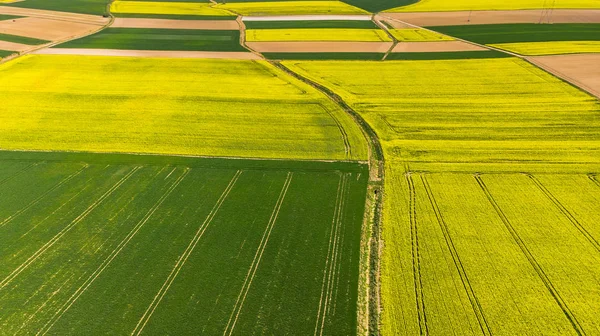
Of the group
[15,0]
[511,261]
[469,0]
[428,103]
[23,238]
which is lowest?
→ [23,238]

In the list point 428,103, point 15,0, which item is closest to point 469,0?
point 428,103

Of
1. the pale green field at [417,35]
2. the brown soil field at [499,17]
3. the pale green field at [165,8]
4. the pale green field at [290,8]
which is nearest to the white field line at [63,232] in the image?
the pale green field at [417,35]

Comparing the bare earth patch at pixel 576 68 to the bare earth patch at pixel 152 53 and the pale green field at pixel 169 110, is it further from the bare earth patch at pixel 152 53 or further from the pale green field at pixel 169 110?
the bare earth patch at pixel 152 53

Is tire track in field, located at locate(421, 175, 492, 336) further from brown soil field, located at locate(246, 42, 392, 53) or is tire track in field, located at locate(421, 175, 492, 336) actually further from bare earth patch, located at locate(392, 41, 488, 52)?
brown soil field, located at locate(246, 42, 392, 53)

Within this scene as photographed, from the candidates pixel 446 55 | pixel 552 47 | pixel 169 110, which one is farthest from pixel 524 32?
pixel 169 110

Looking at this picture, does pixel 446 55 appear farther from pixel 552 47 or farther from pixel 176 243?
pixel 176 243

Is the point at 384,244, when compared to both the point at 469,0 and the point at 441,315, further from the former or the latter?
the point at 469,0
